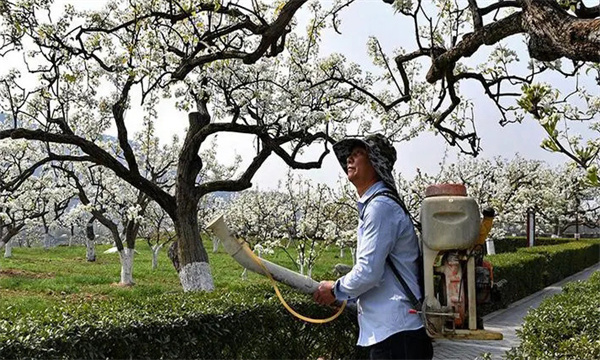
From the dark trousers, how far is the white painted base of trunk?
21.8ft

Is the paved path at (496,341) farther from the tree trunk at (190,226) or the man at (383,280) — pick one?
the man at (383,280)

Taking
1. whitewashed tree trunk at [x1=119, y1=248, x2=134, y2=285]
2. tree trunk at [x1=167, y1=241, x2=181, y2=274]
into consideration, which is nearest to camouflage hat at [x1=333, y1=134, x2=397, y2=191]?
tree trunk at [x1=167, y1=241, x2=181, y2=274]

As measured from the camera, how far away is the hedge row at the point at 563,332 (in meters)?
4.24

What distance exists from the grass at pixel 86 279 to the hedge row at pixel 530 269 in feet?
13.2

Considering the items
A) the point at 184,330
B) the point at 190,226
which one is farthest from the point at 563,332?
the point at 190,226

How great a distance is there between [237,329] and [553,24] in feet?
12.3

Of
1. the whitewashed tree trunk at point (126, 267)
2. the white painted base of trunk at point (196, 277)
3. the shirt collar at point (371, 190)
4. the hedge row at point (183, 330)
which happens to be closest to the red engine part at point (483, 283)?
the shirt collar at point (371, 190)

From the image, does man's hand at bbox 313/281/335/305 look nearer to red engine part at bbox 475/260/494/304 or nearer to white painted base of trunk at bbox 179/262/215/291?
red engine part at bbox 475/260/494/304

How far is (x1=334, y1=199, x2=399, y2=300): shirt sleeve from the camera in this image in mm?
2867

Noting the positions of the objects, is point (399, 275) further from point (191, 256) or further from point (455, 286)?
point (191, 256)

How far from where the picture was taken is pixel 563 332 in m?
4.96

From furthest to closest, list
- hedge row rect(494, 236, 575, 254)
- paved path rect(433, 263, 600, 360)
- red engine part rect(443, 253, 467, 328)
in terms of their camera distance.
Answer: hedge row rect(494, 236, 575, 254), paved path rect(433, 263, 600, 360), red engine part rect(443, 253, 467, 328)

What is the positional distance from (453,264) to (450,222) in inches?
9.1

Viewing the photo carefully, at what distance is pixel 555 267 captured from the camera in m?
18.5
